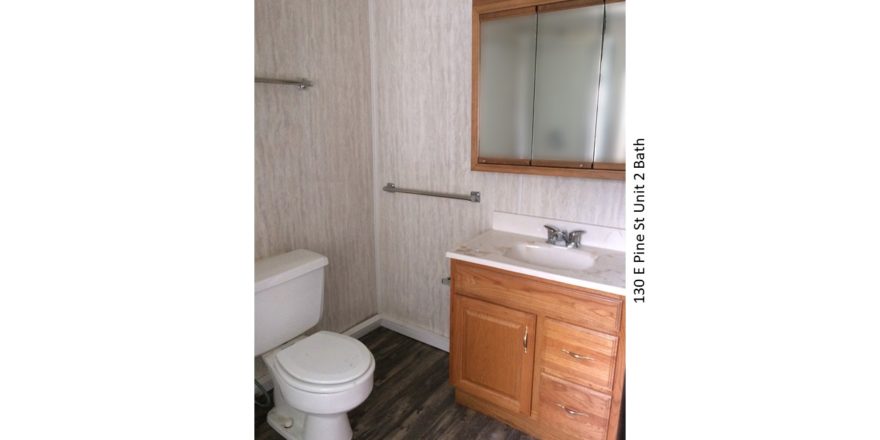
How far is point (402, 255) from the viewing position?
2605 millimetres

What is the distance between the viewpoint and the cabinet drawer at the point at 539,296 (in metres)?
1.56

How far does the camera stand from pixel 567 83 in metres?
1.71

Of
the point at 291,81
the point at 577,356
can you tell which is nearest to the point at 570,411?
the point at 577,356

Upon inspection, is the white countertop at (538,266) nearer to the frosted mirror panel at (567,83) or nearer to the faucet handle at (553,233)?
the faucet handle at (553,233)

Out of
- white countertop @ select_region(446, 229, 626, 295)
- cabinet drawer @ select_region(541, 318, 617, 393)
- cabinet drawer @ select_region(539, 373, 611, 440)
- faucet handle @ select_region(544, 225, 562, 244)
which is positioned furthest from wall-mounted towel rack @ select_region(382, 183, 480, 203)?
cabinet drawer @ select_region(539, 373, 611, 440)

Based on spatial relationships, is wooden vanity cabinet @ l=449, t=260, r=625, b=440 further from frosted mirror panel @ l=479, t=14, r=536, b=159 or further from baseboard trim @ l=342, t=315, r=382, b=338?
baseboard trim @ l=342, t=315, r=382, b=338

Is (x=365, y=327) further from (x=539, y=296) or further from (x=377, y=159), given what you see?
(x=539, y=296)

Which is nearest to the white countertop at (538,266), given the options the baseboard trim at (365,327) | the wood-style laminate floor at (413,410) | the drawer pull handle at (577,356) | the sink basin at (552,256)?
the sink basin at (552,256)

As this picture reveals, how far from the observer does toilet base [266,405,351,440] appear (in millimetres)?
1726

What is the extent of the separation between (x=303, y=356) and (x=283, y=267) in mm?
356

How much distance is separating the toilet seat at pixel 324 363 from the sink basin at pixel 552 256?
701 mm

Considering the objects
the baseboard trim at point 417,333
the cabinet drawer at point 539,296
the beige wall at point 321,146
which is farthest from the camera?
the baseboard trim at point 417,333
